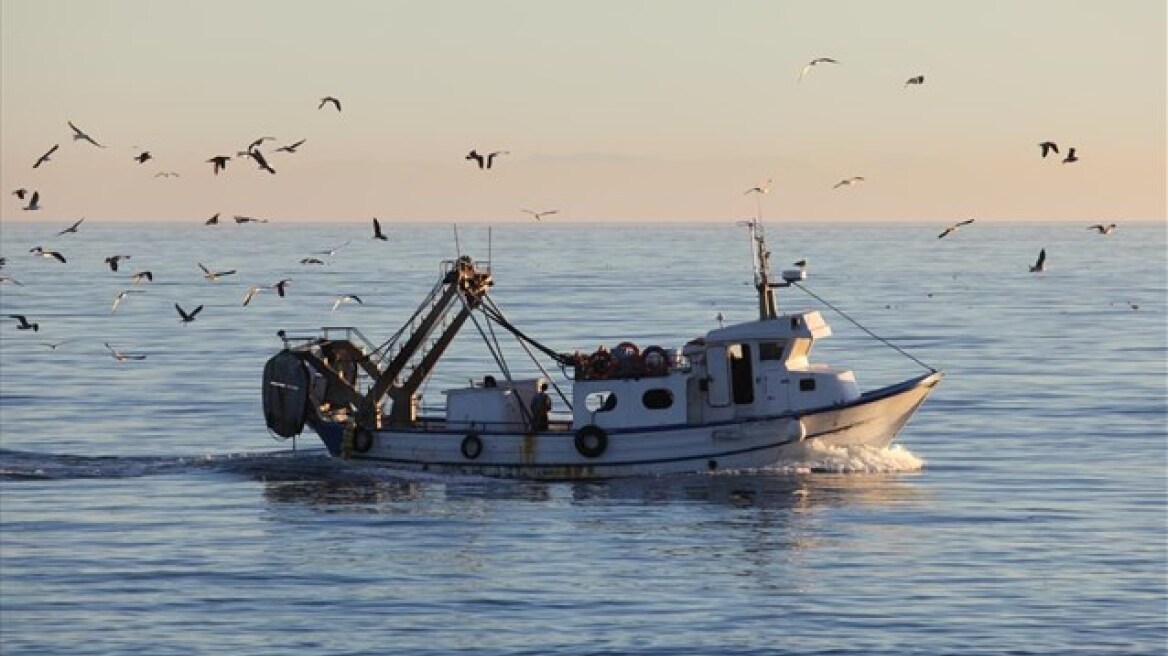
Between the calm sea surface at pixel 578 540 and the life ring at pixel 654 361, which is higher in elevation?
the life ring at pixel 654 361

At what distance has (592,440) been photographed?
5547 cm

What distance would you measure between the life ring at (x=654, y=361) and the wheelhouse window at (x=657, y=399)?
0.44m

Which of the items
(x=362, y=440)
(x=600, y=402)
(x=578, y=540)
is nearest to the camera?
(x=578, y=540)

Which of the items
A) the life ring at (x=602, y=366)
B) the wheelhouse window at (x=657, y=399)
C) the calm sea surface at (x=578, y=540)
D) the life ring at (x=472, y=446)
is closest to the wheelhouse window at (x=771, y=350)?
the wheelhouse window at (x=657, y=399)

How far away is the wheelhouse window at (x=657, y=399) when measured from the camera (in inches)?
2172

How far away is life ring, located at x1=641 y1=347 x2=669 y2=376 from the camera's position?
55.3 m

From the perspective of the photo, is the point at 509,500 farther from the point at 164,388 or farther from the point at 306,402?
the point at 164,388

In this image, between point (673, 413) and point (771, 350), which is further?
point (673, 413)

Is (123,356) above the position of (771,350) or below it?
above

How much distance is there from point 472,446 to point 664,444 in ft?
15.1

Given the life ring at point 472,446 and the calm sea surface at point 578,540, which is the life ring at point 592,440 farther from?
the life ring at point 472,446

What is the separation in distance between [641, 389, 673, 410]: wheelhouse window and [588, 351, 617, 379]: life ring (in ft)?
3.22

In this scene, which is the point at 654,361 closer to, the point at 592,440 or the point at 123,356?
the point at 592,440

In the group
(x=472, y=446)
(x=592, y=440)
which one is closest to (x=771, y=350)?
(x=592, y=440)
